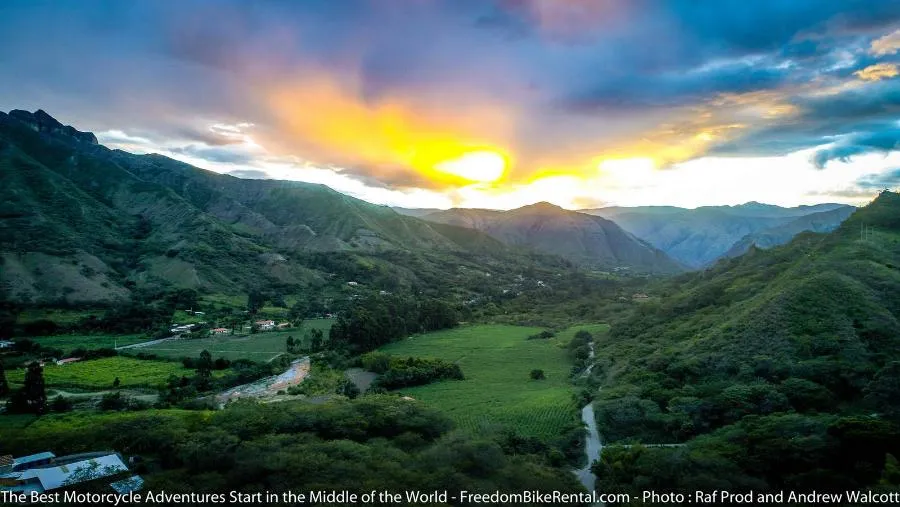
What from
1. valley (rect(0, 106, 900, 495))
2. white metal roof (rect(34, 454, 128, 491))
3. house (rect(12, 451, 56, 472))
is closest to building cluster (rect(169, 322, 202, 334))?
valley (rect(0, 106, 900, 495))

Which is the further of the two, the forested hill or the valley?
the valley

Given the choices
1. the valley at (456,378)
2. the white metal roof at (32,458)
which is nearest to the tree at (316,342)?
the valley at (456,378)

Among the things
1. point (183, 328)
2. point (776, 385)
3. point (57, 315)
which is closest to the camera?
point (776, 385)

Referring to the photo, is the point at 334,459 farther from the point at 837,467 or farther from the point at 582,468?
the point at 837,467

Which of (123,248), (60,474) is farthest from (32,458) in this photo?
(123,248)

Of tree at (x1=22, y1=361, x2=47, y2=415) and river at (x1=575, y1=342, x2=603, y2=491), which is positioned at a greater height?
tree at (x1=22, y1=361, x2=47, y2=415)

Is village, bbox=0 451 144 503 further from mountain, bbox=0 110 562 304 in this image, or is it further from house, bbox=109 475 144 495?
mountain, bbox=0 110 562 304

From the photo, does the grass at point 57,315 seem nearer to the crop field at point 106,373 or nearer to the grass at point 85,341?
the grass at point 85,341

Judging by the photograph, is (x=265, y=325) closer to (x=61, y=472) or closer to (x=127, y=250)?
(x=61, y=472)
